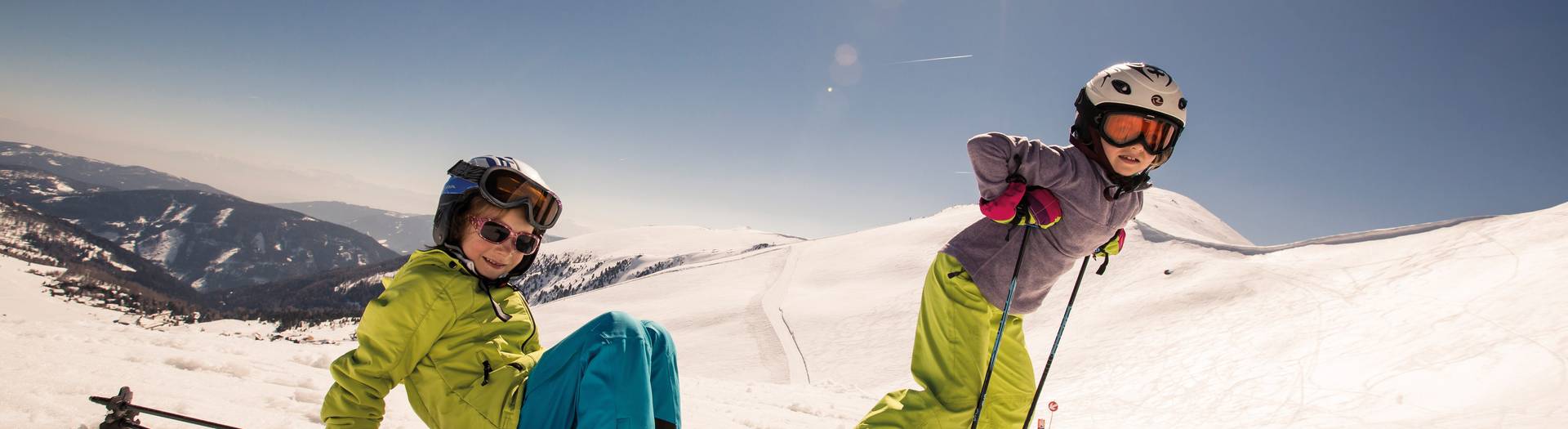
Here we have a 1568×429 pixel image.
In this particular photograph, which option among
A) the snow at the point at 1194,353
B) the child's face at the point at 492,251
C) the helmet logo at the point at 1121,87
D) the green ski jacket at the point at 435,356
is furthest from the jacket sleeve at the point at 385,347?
the helmet logo at the point at 1121,87

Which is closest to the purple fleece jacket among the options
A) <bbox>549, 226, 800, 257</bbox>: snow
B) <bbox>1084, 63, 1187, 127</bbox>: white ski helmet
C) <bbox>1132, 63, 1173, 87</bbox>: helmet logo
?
<bbox>1084, 63, 1187, 127</bbox>: white ski helmet

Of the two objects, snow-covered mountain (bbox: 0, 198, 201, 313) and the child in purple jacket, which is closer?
the child in purple jacket

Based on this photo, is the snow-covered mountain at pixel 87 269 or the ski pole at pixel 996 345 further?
the snow-covered mountain at pixel 87 269

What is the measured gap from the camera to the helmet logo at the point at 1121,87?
12.1ft

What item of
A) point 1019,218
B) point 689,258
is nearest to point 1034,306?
point 1019,218

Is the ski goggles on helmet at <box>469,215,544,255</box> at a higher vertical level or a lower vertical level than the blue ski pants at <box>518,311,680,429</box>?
higher

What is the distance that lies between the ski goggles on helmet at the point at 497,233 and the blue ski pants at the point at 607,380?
0.82 metres

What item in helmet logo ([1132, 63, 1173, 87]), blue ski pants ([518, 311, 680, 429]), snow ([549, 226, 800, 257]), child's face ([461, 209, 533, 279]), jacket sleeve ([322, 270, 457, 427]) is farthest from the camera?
snow ([549, 226, 800, 257])

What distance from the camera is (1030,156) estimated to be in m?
3.60

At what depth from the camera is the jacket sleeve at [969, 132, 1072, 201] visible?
3490 millimetres

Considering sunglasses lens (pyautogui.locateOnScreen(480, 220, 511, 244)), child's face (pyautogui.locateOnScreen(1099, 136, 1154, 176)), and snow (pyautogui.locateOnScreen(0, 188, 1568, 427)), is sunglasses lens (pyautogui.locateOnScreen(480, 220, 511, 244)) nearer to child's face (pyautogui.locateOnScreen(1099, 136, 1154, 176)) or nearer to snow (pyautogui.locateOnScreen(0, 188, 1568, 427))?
snow (pyautogui.locateOnScreen(0, 188, 1568, 427))

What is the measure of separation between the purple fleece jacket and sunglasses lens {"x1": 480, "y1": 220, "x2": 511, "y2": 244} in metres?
2.76

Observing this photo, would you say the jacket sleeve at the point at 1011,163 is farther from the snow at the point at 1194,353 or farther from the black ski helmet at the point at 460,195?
the snow at the point at 1194,353

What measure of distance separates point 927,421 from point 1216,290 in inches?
967
